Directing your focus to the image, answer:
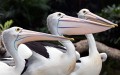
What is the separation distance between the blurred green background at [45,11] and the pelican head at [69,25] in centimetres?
400

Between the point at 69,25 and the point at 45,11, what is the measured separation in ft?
19.0

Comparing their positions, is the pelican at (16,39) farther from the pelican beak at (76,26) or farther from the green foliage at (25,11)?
the green foliage at (25,11)

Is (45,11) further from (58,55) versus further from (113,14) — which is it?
(58,55)

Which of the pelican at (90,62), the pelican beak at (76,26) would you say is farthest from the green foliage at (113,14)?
the pelican beak at (76,26)

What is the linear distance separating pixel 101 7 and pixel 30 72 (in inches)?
290

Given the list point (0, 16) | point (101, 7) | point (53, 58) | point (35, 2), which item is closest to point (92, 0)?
point (101, 7)

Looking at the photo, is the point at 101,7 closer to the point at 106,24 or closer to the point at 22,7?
the point at 22,7

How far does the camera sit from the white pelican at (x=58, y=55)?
5684 mm

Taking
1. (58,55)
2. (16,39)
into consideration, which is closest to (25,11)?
(58,55)

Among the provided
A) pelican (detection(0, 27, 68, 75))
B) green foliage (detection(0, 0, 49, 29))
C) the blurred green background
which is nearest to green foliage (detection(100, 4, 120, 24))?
the blurred green background

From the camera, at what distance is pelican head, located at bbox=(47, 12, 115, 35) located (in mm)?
6145

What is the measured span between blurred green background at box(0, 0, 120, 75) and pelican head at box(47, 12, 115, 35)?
A: 13.1 ft

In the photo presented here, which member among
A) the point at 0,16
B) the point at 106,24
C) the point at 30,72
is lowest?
the point at 0,16

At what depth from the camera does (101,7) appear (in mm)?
12727
